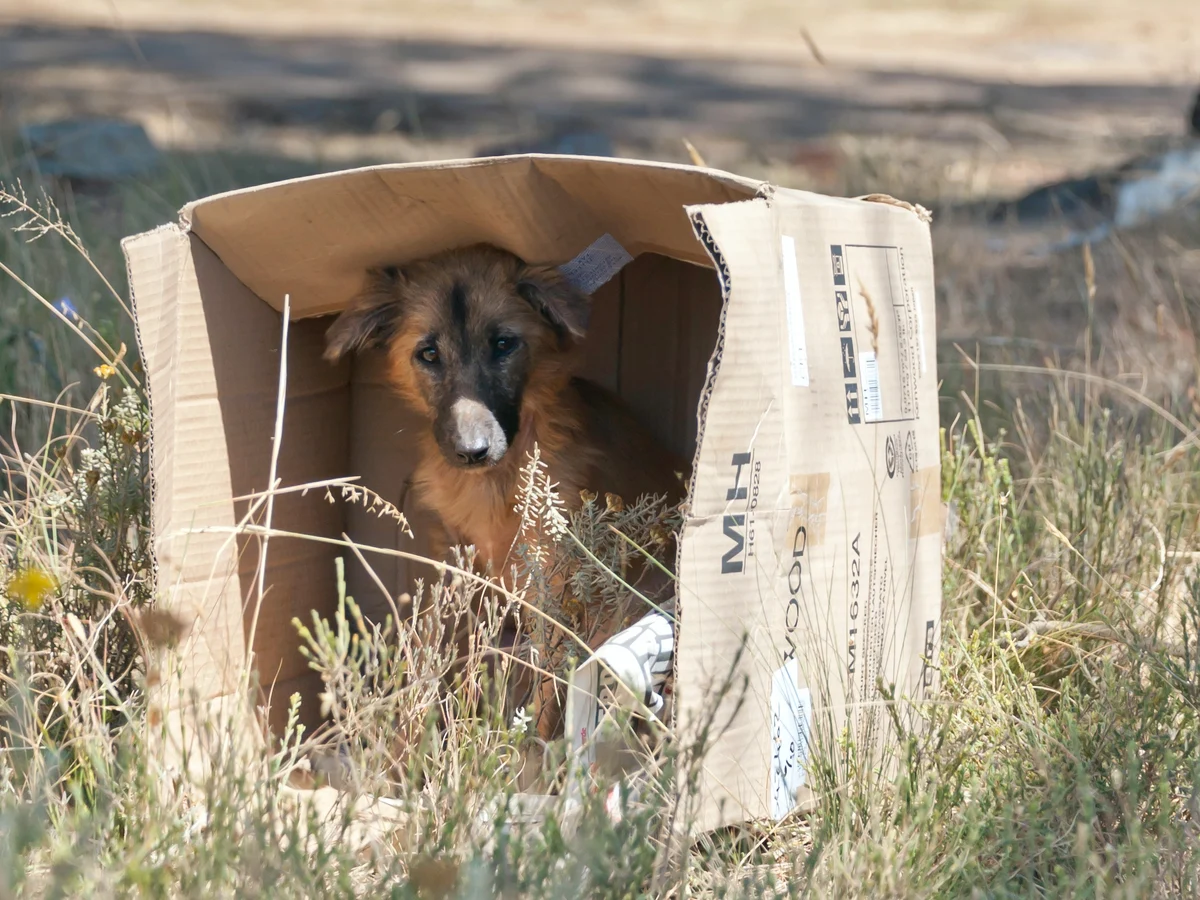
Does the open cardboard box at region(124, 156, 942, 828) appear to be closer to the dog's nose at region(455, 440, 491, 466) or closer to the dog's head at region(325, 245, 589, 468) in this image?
the dog's head at region(325, 245, 589, 468)

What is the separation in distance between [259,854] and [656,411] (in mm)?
2862

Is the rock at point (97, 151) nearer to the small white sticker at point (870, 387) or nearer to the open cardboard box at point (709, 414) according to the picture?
the open cardboard box at point (709, 414)

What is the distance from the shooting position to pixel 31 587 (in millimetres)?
2336

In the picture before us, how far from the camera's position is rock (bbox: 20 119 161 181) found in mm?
7051

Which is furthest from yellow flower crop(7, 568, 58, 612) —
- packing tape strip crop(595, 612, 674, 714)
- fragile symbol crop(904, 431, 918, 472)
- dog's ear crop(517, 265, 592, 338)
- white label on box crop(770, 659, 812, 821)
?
fragile symbol crop(904, 431, 918, 472)

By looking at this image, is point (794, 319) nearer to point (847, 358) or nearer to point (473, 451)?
point (847, 358)

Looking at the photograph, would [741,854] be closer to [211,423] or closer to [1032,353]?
[211,423]

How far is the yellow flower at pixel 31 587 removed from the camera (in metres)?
2.32

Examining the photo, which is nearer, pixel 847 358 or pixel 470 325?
pixel 847 358

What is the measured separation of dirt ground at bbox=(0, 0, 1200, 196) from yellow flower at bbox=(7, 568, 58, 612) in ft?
14.7

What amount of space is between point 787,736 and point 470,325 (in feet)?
5.45

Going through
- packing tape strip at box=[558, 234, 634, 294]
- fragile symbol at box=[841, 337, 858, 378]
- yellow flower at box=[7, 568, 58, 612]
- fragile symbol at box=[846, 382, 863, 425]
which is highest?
packing tape strip at box=[558, 234, 634, 294]

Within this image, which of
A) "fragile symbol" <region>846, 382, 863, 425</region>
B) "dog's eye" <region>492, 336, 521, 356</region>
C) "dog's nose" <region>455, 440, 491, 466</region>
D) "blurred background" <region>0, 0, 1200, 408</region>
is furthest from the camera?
"blurred background" <region>0, 0, 1200, 408</region>

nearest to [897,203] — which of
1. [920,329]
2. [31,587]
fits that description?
[920,329]
